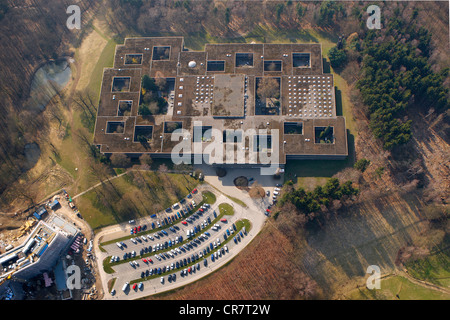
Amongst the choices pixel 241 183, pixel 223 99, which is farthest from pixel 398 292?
pixel 223 99

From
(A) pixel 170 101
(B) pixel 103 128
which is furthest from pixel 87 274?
(A) pixel 170 101

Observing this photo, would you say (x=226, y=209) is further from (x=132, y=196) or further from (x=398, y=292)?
(x=398, y=292)

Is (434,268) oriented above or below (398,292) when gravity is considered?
above

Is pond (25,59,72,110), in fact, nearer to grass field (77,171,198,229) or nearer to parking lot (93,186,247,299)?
grass field (77,171,198,229)

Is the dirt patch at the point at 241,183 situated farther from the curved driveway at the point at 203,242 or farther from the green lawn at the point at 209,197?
the green lawn at the point at 209,197

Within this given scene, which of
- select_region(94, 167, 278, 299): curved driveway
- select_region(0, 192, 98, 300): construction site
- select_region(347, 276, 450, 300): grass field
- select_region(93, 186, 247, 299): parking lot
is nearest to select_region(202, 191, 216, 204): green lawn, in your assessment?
select_region(94, 167, 278, 299): curved driveway
